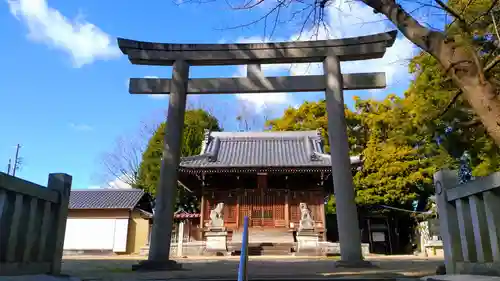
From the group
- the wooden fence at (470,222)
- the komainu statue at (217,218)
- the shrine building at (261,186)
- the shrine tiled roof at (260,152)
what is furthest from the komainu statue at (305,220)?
the wooden fence at (470,222)

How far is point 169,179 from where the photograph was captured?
7.26 metres

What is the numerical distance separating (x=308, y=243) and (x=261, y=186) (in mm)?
3421

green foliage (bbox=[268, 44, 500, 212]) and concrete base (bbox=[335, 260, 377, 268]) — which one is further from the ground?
green foliage (bbox=[268, 44, 500, 212])

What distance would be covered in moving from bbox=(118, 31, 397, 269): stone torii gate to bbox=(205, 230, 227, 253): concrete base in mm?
10796

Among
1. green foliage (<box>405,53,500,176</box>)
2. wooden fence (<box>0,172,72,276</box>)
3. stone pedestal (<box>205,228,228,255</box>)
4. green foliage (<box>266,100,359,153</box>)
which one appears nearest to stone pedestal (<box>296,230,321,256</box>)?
stone pedestal (<box>205,228,228,255</box>)

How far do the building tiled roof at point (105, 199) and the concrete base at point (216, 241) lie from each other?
8287 millimetres

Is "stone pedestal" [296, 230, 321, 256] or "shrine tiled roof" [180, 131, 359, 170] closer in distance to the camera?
"stone pedestal" [296, 230, 321, 256]

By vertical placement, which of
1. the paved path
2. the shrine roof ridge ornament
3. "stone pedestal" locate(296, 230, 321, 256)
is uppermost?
the shrine roof ridge ornament

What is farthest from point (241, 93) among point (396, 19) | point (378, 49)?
point (396, 19)

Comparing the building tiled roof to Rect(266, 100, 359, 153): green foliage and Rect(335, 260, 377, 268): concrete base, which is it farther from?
Rect(335, 260, 377, 268): concrete base

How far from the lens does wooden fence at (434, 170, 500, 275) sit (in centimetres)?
326

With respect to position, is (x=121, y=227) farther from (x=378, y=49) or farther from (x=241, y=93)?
(x=378, y=49)

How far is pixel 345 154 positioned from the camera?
7242 mm

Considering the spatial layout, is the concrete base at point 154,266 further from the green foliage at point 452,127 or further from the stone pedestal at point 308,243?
the stone pedestal at point 308,243
